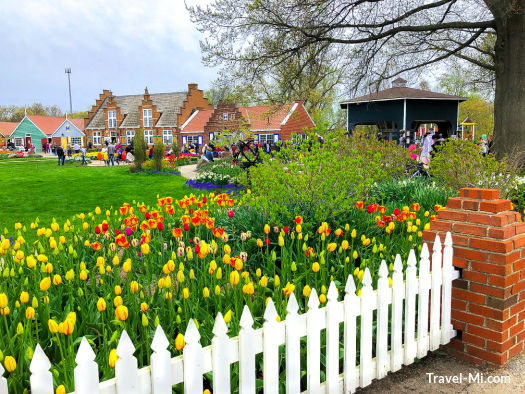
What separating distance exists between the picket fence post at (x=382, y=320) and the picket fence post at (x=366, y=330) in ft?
0.27

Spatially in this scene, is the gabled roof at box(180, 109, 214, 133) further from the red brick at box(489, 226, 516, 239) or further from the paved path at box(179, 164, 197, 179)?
the red brick at box(489, 226, 516, 239)

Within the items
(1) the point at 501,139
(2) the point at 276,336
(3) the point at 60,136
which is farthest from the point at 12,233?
(3) the point at 60,136

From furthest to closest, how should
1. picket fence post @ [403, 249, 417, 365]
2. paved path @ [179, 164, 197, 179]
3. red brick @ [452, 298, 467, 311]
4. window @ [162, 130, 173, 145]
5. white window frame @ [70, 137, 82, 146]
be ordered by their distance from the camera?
1. white window frame @ [70, 137, 82, 146]
2. window @ [162, 130, 173, 145]
3. paved path @ [179, 164, 197, 179]
4. red brick @ [452, 298, 467, 311]
5. picket fence post @ [403, 249, 417, 365]

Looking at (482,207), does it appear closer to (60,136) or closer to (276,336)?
(276,336)

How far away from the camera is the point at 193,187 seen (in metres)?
15.2

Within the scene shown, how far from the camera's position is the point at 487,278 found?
10.7 ft

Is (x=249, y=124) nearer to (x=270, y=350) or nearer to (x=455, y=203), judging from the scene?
(x=455, y=203)

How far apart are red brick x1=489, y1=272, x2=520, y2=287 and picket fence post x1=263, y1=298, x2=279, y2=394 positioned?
6.18 feet

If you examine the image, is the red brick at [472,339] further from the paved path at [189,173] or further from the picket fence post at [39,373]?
the paved path at [189,173]

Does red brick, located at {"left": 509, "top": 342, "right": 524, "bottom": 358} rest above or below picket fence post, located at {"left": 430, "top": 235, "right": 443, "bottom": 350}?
below

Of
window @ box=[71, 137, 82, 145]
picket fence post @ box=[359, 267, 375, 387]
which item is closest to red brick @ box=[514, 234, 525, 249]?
picket fence post @ box=[359, 267, 375, 387]

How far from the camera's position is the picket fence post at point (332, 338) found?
247cm

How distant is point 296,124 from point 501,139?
38.2 metres

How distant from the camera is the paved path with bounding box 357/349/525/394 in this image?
2.90 metres
